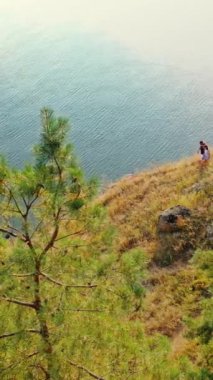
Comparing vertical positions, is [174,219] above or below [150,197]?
below

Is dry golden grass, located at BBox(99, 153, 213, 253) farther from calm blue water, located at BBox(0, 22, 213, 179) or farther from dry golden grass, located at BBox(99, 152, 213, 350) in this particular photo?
calm blue water, located at BBox(0, 22, 213, 179)

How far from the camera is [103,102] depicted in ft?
126

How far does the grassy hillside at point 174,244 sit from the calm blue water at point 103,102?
3.84 m

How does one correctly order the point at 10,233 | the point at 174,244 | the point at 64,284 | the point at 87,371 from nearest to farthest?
the point at 10,233
the point at 64,284
the point at 87,371
the point at 174,244

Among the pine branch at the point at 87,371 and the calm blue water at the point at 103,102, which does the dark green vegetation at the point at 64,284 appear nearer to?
the pine branch at the point at 87,371

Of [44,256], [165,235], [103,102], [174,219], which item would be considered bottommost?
[44,256]

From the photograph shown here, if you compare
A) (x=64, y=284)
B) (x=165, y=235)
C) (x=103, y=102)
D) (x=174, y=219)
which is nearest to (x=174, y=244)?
(x=165, y=235)

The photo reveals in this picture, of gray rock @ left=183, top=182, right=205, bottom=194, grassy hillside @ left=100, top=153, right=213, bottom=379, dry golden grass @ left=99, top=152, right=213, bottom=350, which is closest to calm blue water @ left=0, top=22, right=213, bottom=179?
dry golden grass @ left=99, top=152, right=213, bottom=350

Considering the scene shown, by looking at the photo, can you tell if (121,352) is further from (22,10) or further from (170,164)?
(22,10)

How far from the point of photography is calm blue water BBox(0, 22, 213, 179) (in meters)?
32.8

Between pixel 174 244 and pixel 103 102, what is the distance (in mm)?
19270

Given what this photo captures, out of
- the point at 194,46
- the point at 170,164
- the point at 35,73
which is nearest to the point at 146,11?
the point at 194,46

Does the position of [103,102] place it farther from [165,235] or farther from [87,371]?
[87,371]

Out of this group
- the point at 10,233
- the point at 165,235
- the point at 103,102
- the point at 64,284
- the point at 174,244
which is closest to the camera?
the point at 10,233
